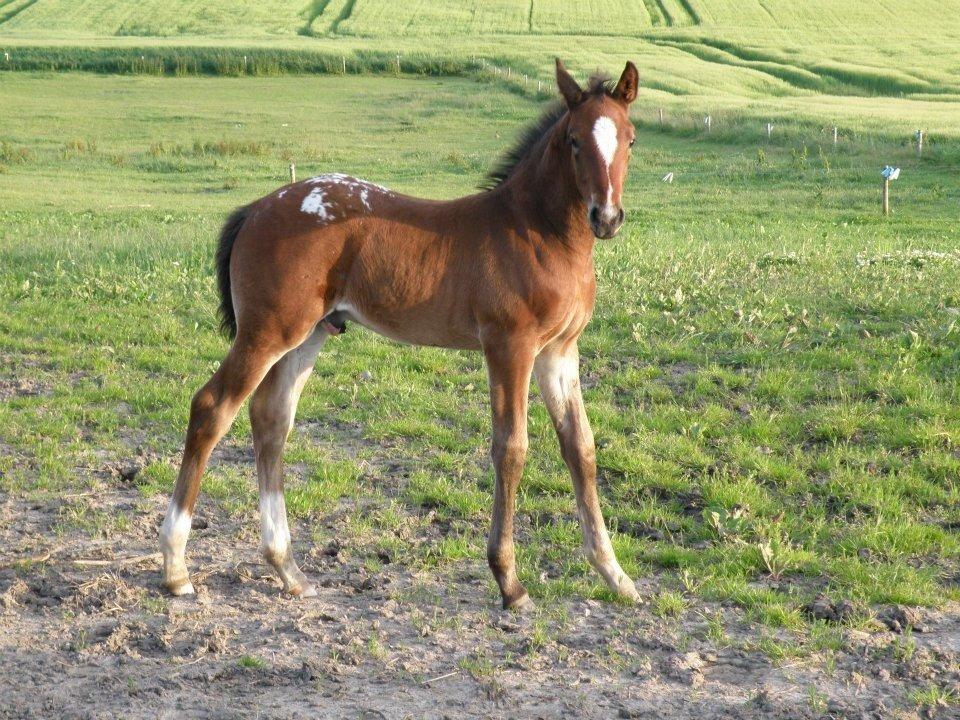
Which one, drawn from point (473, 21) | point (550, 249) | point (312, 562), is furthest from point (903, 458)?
point (473, 21)

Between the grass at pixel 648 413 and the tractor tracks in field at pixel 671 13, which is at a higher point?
the tractor tracks in field at pixel 671 13

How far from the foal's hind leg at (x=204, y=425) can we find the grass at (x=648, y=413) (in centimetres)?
101

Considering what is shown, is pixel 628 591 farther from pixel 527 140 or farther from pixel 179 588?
pixel 527 140

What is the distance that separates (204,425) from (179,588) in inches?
32.7

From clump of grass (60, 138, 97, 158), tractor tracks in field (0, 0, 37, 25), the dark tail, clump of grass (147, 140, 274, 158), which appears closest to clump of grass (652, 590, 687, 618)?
the dark tail

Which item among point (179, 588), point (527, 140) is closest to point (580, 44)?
point (527, 140)

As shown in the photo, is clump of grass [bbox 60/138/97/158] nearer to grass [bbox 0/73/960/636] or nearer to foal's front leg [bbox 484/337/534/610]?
grass [bbox 0/73/960/636]

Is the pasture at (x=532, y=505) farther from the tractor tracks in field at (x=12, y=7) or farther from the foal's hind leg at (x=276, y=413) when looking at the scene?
the tractor tracks in field at (x=12, y=7)

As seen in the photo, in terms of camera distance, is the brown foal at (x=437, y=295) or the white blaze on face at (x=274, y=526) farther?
the white blaze on face at (x=274, y=526)

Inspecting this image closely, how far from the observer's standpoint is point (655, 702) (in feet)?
14.2

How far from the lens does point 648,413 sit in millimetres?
8102

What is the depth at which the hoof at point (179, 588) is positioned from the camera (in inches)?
216

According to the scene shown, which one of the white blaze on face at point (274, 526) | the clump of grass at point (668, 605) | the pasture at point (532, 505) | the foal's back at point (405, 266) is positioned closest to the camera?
the pasture at point (532, 505)

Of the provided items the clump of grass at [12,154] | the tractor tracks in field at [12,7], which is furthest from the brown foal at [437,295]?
the tractor tracks in field at [12,7]
